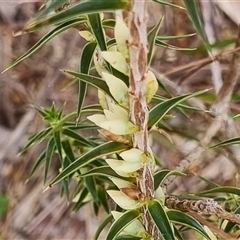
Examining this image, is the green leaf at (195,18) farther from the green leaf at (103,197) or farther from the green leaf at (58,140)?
the green leaf at (103,197)

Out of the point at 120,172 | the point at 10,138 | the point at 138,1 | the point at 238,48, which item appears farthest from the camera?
the point at 10,138

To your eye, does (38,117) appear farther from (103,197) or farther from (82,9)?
(82,9)

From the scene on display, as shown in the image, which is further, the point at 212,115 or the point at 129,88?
the point at 212,115

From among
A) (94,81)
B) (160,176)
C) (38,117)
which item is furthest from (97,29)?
(38,117)

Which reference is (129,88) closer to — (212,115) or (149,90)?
(149,90)

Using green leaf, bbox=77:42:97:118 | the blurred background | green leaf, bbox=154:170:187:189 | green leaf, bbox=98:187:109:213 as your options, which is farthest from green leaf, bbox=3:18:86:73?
the blurred background

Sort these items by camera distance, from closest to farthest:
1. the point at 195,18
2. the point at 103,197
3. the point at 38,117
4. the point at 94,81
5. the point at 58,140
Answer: the point at 195,18, the point at 94,81, the point at 58,140, the point at 103,197, the point at 38,117

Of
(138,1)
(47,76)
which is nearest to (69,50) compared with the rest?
(47,76)
